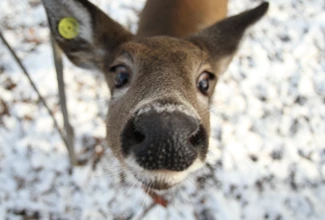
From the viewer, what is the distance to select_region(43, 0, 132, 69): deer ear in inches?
104

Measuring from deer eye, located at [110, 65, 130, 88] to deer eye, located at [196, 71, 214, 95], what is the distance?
501 millimetres

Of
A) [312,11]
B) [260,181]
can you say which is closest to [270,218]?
[260,181]

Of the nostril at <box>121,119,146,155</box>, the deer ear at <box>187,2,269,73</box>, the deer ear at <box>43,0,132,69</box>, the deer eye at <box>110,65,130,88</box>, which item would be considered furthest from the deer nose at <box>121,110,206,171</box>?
the deer ear at <box>187,2,269,73</box>

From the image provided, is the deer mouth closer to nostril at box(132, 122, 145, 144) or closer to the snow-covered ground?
nostril at box(132, 122, 145, 144)

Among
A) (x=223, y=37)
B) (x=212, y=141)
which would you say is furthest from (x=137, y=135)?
(x=212, y=141)

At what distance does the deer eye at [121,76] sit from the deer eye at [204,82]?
1.64 ft

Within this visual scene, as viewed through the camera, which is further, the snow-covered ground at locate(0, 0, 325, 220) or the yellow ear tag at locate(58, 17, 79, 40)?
the snow-covered ground at locate(0, 0, 325, 220)

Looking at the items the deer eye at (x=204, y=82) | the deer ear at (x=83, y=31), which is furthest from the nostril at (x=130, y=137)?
the deer ear at (x=83, y=31)

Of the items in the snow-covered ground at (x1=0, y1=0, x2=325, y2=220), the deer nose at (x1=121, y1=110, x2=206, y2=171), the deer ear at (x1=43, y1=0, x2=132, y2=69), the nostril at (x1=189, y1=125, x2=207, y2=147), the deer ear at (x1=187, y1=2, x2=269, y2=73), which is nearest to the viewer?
the deer nose at (x1=121, y1=110, x2=206, y2=171)

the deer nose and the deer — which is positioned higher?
the deer nose

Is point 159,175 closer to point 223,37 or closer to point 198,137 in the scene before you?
point 198,137

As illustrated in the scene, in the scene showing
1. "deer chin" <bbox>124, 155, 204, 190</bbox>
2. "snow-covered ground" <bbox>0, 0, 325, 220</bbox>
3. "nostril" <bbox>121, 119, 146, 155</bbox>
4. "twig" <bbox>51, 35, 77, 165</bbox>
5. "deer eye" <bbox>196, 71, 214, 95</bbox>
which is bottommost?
"snow-covered ground" <bbox>0, 0, 325, 220</bbox>

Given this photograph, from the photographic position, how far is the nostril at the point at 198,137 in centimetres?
187

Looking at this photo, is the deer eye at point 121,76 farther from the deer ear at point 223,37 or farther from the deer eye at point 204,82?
the deer ear at point 223,37
